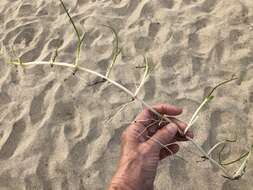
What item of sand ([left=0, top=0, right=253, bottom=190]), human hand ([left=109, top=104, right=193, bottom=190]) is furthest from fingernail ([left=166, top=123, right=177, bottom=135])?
sand ([left=0, top=0, right=253, bottom=190])

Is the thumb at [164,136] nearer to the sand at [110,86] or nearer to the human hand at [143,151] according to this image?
the human hand at [143,151]

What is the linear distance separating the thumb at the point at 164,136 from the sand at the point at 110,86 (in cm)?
48

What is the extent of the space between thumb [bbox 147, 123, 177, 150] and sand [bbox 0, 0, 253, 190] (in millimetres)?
479

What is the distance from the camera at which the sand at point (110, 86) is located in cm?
237

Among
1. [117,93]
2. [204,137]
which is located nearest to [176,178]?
[204,137]

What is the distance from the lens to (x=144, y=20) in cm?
315

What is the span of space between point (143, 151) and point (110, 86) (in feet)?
3.26

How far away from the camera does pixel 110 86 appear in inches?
108

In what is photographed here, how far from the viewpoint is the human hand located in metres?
1.80

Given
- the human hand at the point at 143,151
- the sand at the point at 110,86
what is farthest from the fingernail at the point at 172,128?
the sand at the point at 110,86

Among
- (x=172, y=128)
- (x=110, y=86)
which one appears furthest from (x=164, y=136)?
(x=110, y=86)

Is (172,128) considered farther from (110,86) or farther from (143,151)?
(110,86)

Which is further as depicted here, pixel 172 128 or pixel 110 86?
pixel 110 86

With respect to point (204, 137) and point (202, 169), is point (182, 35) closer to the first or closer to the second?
point (204, 137)
